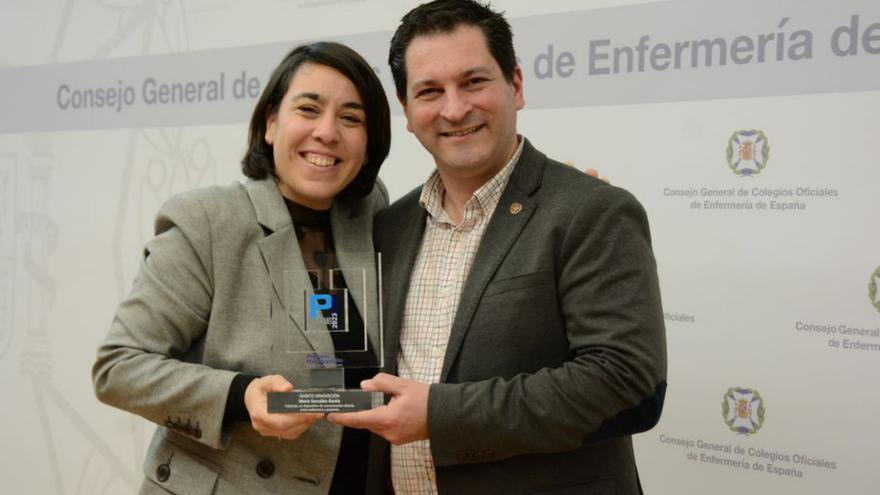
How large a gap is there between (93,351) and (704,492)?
2.71 m

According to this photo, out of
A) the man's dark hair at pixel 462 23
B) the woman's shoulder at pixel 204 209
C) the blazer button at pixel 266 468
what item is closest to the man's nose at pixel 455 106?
the man's dark hair at pixel 462 23

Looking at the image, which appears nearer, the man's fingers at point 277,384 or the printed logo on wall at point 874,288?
the man's fingers at point 277,384

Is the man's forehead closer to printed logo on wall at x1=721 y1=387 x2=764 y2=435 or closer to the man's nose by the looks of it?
the man's nose

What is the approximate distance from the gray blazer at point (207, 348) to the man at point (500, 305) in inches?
6.9

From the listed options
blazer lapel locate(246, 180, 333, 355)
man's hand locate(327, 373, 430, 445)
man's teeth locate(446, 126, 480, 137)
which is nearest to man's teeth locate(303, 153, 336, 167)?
blazer lapel locate(246, 180, 333, 355)

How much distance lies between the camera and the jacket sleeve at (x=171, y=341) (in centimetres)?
183

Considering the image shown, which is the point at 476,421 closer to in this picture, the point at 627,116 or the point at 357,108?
the point at 357,108

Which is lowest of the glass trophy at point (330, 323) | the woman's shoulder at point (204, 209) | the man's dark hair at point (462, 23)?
the glass trophy at point (330, 323)

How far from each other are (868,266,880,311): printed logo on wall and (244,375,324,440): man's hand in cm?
142

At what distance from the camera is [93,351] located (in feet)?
13.3

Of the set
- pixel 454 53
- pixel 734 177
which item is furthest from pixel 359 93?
pixel 734 177

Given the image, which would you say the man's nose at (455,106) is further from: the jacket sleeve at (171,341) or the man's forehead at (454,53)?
the jacket sleeve at (171,341)

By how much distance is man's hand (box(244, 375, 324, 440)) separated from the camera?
5.55ft

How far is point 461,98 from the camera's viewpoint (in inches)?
74.0
